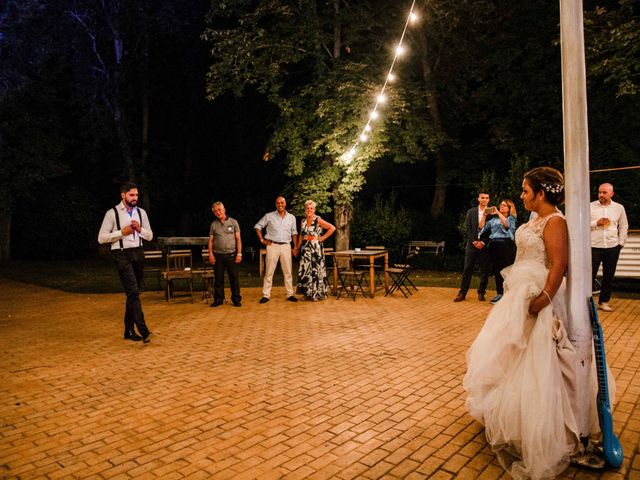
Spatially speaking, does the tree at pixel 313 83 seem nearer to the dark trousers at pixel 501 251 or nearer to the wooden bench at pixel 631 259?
the dark trousers at pixel 501 251

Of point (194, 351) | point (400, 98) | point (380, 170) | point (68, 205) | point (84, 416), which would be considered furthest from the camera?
point (380, 170)

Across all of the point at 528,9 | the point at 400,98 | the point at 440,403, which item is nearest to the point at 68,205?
the point at 400,98

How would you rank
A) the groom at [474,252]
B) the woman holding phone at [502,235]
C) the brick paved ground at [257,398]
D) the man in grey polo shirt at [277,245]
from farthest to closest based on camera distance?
the man in grey polo shirt at [277,245], the groom at [474,252], the woman holding phone at [502,235], the brick paved ground at [257,398]

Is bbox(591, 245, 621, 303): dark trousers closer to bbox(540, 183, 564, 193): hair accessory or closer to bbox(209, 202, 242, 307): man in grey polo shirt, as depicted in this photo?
bbox(540, 183, 564, 193): hair accessory

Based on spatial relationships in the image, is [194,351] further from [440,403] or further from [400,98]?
[400,98]

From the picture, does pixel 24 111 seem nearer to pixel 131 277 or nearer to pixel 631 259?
pixel 131 277

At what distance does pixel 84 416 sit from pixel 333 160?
1107 cm

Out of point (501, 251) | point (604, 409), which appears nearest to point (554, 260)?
point (604, 409)

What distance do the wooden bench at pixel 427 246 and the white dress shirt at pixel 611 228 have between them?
24.6 feet

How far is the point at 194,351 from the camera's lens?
6.30 m

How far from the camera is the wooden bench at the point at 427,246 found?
16.0m

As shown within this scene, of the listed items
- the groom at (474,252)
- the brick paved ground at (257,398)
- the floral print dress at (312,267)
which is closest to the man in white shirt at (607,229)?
the brick paved ground at (257,398)

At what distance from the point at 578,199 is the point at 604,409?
140 cm

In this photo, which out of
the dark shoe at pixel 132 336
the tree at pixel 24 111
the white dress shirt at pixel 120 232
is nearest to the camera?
the white dress shirt at pixel 120 232
